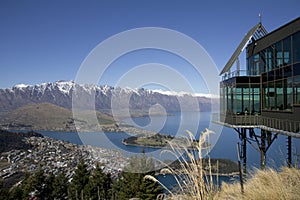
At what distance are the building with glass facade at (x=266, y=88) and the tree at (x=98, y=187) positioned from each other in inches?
725

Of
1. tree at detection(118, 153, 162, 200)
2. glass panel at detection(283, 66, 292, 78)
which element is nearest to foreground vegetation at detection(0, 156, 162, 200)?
tree at detection(118, 153, 162, 200)

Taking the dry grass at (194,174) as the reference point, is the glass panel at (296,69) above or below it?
above

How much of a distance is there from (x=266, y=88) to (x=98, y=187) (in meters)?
20.9

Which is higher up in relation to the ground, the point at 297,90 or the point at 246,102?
the point at 297,90

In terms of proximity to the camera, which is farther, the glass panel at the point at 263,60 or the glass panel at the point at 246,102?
the glass panel at the point at 246,102

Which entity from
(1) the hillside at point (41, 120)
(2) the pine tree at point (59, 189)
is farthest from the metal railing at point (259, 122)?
(1) the hillside at point (41, 120)

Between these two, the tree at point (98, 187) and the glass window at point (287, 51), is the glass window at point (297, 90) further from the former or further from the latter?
the tree at point (98, 187)

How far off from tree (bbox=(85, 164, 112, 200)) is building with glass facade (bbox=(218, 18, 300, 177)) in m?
18.4

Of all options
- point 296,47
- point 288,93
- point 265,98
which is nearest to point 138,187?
point 265,98

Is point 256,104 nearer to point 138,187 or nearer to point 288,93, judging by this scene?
point 288,93

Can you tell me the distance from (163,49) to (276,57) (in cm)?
434

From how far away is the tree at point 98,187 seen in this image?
85.2 ft

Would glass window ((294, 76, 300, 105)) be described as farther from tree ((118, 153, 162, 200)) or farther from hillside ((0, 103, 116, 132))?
hillside ((0, 103, 116, 132))

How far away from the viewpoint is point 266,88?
10367 millimetres
